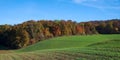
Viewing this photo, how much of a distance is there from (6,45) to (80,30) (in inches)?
1282

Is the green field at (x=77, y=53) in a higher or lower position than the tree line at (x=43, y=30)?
lower

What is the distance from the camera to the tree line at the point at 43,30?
102 m

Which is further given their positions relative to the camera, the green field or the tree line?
the tree line

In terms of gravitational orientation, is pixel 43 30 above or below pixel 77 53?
above

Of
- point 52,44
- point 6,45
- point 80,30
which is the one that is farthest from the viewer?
point 80,30

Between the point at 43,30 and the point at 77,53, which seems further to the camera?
the point at 43,30

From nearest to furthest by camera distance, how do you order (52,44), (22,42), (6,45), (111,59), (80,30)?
(111,59), (52,44), (22,42), (6,45), (80,30)

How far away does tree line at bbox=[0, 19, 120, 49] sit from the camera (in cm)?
10156

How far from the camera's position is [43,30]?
116 metres

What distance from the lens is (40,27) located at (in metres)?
116

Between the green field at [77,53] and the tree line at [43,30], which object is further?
the tree line at [43,30]

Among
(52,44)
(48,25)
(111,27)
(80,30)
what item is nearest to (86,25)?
(80,30)

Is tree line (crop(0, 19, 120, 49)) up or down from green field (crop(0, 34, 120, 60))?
up

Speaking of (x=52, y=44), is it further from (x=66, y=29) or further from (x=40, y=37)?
(x=66, y=29)
